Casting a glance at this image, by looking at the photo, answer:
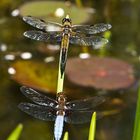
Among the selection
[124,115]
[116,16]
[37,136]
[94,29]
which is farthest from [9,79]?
[94,29]

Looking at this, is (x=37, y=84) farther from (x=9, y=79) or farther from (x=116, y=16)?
(x=116, y=16)

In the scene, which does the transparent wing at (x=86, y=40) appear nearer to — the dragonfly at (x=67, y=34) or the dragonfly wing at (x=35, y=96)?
the dragonfly at (x=67, y=34)

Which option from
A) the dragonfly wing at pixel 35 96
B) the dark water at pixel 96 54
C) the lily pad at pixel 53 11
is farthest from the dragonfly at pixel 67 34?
the lily pad at pixel 53 11

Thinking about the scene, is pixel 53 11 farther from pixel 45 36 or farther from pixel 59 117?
pixel 59 117

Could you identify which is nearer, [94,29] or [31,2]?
[94,29]

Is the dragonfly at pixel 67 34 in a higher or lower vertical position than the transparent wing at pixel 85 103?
higher

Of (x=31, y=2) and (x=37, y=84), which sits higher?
(x=31, y=2)

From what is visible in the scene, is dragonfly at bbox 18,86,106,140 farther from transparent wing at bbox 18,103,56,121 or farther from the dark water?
the dark water

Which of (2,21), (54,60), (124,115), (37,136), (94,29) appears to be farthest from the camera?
(2,21)
